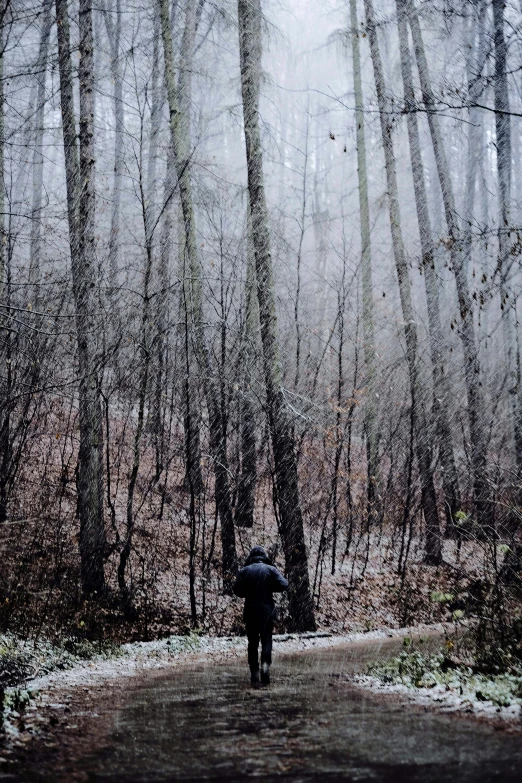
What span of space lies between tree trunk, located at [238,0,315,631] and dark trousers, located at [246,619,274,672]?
3.98 metres

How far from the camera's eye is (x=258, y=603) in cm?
916

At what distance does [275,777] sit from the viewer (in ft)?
14.1

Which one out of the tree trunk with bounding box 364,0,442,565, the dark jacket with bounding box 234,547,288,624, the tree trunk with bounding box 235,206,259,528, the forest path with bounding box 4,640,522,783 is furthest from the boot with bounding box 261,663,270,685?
the tree trunk with bounding box 364,0,442,565

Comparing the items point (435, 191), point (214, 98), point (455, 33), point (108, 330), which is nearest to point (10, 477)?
point (108, 330)

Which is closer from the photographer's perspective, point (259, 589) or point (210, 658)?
point (259, 589)

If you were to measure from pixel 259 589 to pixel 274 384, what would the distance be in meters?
5.15

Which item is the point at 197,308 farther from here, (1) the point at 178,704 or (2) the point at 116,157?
(1) the point at 178,704

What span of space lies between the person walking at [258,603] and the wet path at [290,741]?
72cm

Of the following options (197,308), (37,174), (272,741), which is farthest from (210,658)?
(37,174)

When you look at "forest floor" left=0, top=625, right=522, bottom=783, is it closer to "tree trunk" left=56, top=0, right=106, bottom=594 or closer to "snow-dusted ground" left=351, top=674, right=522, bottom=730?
"snow-dusted ground" left=351, top=674, right=522, bottom=730

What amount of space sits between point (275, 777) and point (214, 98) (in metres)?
25.4

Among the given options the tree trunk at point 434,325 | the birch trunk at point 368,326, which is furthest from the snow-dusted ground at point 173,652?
the birch trunk at point 368,326

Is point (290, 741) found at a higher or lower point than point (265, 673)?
higher

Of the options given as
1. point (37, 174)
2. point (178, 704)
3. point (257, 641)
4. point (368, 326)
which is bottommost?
point (178, 704)
